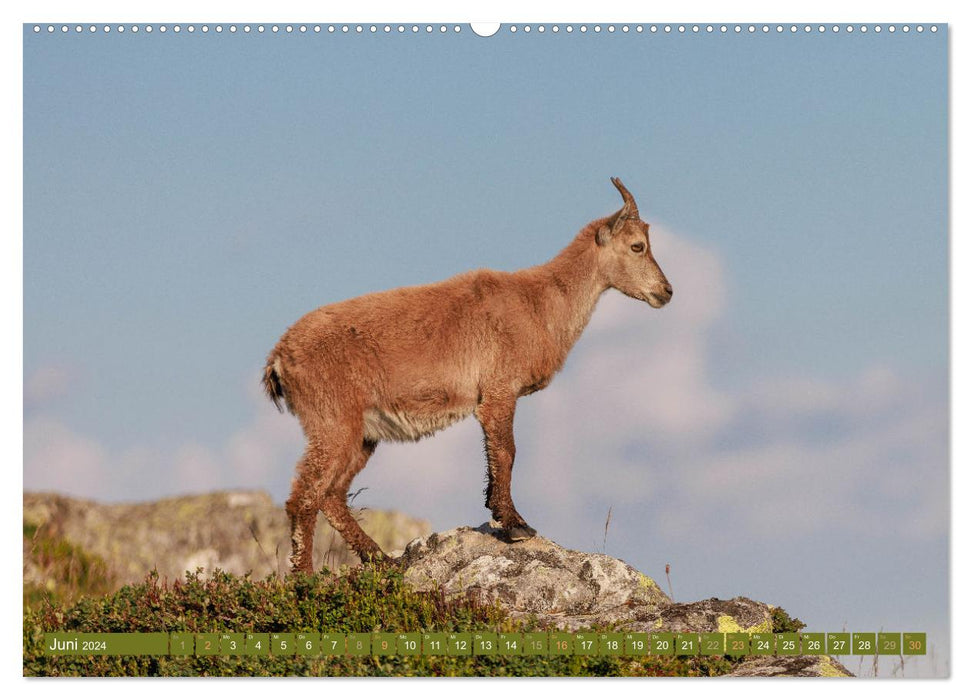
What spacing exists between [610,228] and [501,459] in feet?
9.69

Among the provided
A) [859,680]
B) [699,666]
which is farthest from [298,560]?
[859,680]

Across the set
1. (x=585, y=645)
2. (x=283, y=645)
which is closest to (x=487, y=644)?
(x=585, y=645)

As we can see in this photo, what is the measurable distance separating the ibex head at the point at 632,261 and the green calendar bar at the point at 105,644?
6339 millimetres

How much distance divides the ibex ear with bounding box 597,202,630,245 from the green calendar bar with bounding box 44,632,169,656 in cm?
637

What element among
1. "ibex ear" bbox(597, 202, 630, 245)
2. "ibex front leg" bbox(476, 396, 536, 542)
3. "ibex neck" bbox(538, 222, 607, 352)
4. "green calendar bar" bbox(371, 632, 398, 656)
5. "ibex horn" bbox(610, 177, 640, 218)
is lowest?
"green calendar bar" bbox(371, 632, 398, 656)

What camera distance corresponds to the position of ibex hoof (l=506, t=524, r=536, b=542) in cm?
1105

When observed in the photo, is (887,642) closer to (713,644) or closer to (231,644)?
(713,644)

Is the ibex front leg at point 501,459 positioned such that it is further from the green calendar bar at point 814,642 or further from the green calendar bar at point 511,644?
the green calendar bar at point 814,642

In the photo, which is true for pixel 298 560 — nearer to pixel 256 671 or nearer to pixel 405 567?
pixel 405 567

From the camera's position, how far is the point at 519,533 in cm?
1107

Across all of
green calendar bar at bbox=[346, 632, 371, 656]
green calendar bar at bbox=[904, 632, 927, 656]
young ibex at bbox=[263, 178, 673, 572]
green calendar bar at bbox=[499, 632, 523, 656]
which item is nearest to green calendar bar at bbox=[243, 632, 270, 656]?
green calendar bar at bbox=[346, 632, 371, 656]

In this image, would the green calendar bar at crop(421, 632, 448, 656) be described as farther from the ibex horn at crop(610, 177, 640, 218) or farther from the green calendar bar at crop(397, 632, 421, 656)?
the ibex horn at crop(610, 177, 640, 218)

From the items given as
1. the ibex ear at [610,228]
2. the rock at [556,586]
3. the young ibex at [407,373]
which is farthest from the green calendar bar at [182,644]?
the ibex ear at [610,228]

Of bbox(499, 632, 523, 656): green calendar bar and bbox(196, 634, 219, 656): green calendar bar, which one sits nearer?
bbox(499, 632, 523, 656): green calendar bar
